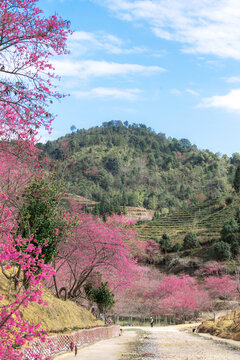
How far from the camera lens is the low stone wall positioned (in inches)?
413

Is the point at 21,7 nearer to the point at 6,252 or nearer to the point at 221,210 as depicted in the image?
the point at 6,252

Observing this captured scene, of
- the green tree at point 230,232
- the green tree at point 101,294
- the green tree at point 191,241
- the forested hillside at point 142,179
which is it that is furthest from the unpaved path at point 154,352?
the forested hillside at point 142,179

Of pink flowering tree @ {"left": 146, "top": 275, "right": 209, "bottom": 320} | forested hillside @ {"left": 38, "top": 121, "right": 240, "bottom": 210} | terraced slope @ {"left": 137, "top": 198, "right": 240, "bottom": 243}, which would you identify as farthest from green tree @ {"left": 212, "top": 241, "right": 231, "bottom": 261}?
forested hillside @ {"left": 38, "top": 121, "right": 240, "bottom": 210}

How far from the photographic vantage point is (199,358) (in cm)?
1411

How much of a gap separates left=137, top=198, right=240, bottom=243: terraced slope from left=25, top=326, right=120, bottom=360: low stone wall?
53.3m

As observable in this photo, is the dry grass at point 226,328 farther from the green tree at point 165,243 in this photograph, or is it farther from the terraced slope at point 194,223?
the terraced slope at point 194,223

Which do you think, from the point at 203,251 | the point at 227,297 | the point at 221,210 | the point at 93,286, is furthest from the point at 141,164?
the point at 93,286

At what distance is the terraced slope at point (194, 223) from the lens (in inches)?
3068

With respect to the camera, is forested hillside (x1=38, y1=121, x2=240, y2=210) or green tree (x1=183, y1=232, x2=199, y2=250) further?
forested hillside (x1=38, y1=121, x2=240, y2=210)

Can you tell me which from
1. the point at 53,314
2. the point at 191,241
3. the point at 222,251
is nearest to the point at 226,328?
the point at 53,314

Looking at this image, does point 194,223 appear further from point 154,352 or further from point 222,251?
point 154,352

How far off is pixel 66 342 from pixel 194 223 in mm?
70500

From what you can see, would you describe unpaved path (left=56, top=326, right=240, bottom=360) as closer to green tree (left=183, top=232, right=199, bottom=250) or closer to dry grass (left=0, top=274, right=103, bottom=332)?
dry grass (left=0, top=274, right=103, bottom=332)

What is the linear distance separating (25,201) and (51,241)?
5.85 ft
